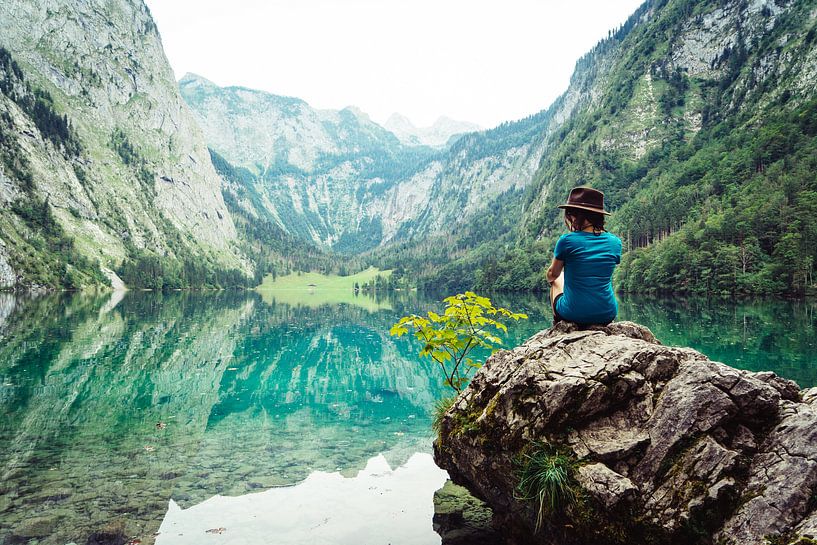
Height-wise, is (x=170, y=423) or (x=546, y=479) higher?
(x=546, y=479)

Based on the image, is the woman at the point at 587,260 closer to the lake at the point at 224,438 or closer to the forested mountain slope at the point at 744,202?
the lake at the point at 224,438

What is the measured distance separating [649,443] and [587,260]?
3.02m

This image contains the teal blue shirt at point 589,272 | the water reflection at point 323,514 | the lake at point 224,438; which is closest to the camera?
the teal blue shirt at point 589,272

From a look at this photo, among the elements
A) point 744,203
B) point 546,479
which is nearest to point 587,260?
point 546,479

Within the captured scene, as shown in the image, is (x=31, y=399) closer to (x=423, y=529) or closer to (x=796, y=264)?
(x=423, y=529)

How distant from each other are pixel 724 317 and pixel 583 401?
62.7 metres

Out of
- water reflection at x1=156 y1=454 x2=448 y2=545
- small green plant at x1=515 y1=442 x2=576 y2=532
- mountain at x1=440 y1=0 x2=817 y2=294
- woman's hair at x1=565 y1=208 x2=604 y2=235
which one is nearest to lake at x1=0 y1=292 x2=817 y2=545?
water reflection at x1=156 y1=454 x2=448 y2=545

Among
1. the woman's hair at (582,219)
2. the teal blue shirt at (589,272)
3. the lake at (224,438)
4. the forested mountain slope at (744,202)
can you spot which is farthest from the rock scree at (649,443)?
the forested mountain slope at (744,202)

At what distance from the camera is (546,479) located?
695 cm

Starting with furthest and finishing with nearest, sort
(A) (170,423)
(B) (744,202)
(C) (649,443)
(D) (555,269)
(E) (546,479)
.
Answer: (B) (744,202)
(A) (170,423)
(D) (555,269)
(E) (546,479)
(C) (649,443)

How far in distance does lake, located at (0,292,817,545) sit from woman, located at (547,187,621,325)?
5.41 meters

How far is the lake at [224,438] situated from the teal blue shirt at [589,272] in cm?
542

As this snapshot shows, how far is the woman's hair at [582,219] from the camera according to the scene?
8.40 m

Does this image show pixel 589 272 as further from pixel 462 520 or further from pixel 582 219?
pixel 462 520
